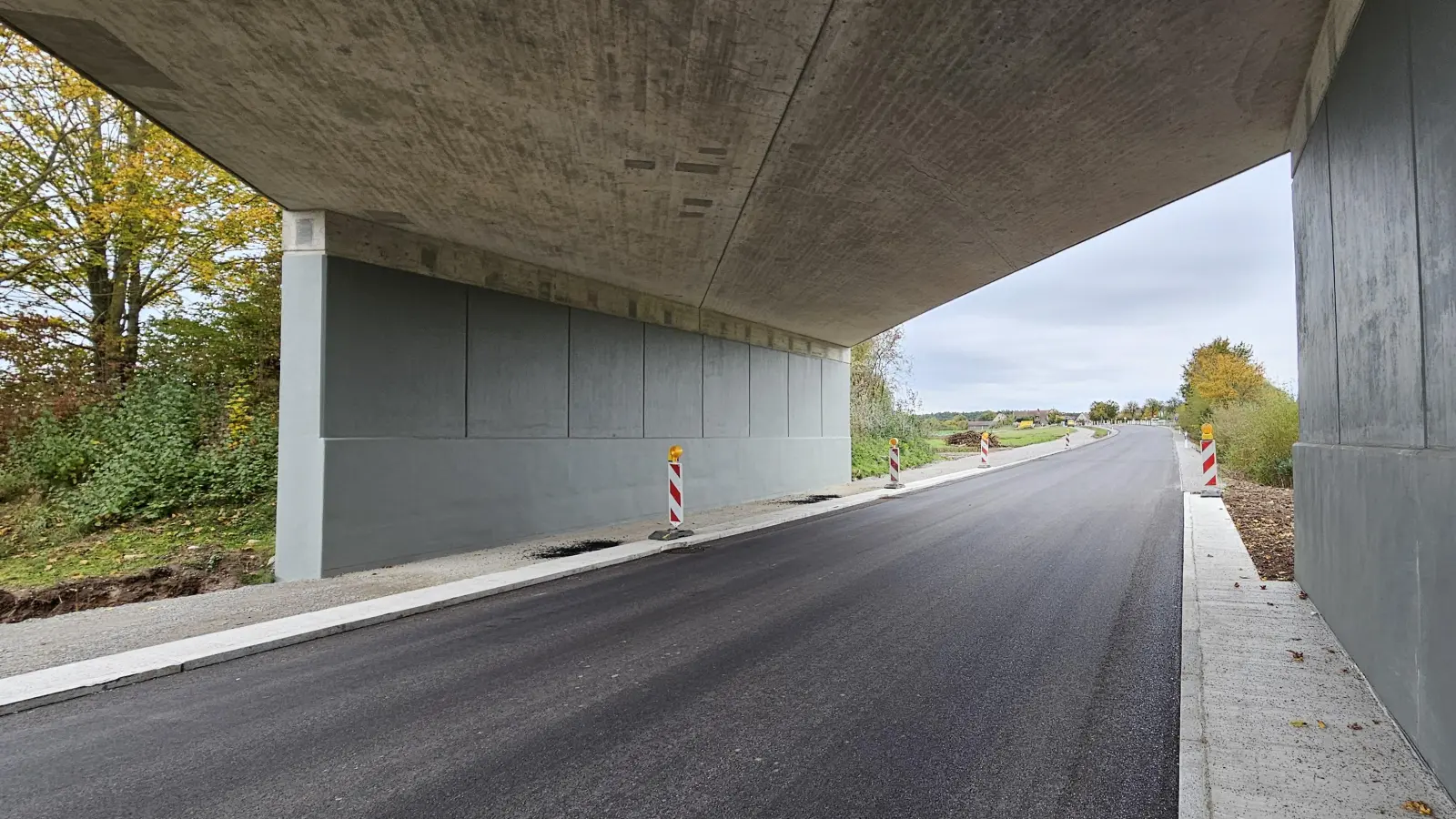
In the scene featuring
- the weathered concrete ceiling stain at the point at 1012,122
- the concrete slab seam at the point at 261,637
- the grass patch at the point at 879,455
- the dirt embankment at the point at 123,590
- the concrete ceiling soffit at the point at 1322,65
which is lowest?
the dirt embankment at the point at 123,590

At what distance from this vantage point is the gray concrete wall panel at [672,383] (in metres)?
13.1

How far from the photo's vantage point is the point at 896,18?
16.3 feet

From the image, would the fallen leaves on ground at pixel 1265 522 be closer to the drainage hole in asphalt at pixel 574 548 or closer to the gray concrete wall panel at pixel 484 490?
the drainage hole in asphalt at pixel 574 548

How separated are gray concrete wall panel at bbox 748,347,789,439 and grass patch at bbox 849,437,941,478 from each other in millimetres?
5170

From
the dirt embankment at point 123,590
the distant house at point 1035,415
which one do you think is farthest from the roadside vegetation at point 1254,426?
the distant house at point 1035,415

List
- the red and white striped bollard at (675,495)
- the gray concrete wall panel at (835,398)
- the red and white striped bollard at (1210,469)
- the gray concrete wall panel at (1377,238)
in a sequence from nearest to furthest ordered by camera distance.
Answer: the gray concrete wall panel at (1377,238) → the red and white striped bollard at (675,495) → the red and white striped bollard at (1210,469) → the gray concrete wall panel at (835,398)

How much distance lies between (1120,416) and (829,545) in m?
134

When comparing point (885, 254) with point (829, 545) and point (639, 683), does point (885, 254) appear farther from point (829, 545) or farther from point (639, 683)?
point (639, 683)

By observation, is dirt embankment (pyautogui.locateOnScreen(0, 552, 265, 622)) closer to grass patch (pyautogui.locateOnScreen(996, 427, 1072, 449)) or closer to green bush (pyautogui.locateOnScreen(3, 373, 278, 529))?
green bush (pyautogui.locateOnScreen(3, 373, 278, 529))

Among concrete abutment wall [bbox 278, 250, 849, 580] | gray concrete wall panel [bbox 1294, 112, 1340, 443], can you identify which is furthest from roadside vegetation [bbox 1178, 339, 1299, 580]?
concrete abutment wall [bbox 278, 250, 849, 580]

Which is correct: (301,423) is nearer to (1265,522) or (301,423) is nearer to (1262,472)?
(1265,522)

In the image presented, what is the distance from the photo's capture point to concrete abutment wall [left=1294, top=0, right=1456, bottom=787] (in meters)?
3.06

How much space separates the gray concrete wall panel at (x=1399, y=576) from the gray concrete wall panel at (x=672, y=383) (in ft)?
→ 32.5

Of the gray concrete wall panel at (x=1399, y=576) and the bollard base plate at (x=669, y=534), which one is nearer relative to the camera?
the gray concrete wall panel at (x=1399, y=576)
